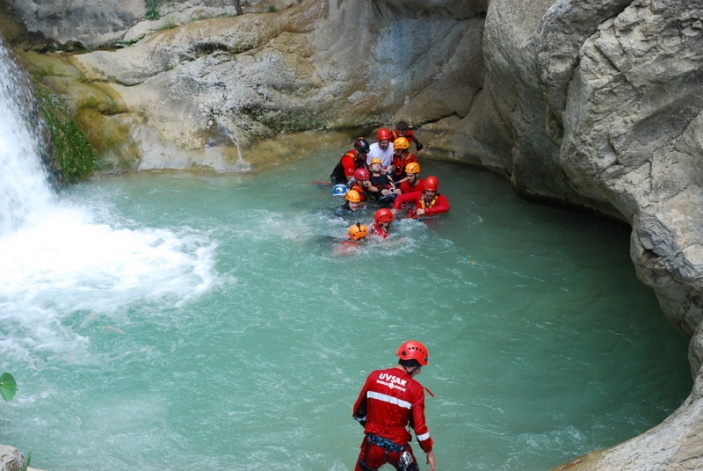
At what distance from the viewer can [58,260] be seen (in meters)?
9.91

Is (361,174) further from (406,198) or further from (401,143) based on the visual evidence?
(401,143)

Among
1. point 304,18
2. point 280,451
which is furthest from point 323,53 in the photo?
point 280,451

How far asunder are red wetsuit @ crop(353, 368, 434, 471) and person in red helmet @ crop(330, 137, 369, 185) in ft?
21.2

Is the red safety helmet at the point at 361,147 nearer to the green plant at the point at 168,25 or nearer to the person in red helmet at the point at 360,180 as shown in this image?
the person in red helmet at the point at 360,180

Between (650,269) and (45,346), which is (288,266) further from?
(650,269)

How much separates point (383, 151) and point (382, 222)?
75.2 inches

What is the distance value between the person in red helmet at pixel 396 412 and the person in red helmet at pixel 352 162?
639 cm

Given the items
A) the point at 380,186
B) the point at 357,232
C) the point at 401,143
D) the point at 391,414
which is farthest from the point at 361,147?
the point at 391,414

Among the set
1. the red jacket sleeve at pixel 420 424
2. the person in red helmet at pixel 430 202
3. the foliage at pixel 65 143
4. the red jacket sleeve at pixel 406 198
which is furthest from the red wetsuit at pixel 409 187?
Result: the red jacket sleeve at pixel 420 424

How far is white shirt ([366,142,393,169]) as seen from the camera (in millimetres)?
11789

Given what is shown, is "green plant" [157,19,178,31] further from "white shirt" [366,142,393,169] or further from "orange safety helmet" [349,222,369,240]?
"orange safety helmet" [349,222,369,240]

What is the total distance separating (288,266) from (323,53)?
519 cm

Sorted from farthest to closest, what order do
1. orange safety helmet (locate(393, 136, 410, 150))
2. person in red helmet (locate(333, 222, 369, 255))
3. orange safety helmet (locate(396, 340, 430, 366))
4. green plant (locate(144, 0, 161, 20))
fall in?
green plant (locate(144, 0, 161, 20)), orange safety helmet (locate(393, 136, 410, 150)), person in red helmet (locate(333, 222, 369, 255)), orange safety helmet (locate(396, 340, 430, 366))

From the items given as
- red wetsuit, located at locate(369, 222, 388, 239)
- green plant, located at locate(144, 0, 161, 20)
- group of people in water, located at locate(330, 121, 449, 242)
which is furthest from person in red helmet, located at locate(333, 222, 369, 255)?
green plant, located at locate(144, 0, 161, 20)
